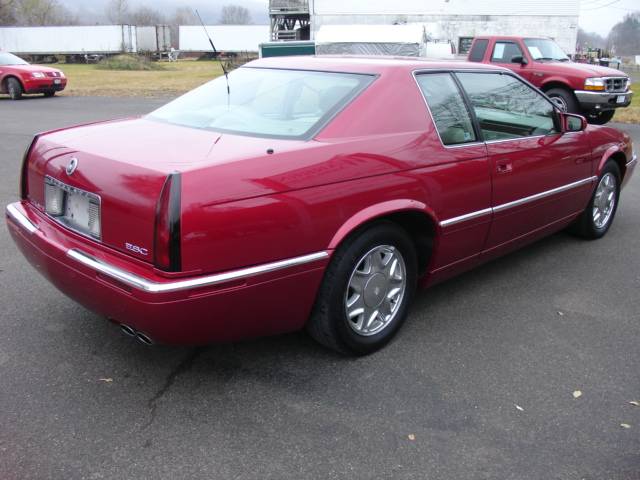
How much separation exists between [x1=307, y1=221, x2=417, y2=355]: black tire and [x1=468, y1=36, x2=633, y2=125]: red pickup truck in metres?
9.70

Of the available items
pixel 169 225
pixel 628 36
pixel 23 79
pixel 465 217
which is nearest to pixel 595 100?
pixel 465 217

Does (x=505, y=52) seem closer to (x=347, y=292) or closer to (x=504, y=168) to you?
(x=504, y=168)

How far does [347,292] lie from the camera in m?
3.10

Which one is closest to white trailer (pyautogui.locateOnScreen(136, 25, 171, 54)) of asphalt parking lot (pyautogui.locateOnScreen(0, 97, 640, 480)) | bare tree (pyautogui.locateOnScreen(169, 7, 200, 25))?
asphalt parking lot (pyautogui.locateOnScreen(0, 97, 640, 480))

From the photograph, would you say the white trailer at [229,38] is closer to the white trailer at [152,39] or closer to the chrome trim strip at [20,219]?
the white trailer at [152,39]

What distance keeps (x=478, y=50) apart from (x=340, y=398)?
12.4 metres

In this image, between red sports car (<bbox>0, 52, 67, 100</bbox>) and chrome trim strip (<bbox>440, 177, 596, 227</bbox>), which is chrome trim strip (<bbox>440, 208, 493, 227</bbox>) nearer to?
chrome trim strip (<bbox>440, 177, 596, 227</bbox>)

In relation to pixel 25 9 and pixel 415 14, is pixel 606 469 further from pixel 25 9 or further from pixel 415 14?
pixel 25 9

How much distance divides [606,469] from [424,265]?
1.49m

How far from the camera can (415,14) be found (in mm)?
34719

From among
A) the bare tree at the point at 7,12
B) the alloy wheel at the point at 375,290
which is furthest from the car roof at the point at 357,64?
the bare tree at the point at 7,12

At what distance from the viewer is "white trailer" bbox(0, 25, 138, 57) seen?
51.9 m

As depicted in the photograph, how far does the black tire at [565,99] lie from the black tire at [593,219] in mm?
7476

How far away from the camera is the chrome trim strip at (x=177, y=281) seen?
2.47 meters
